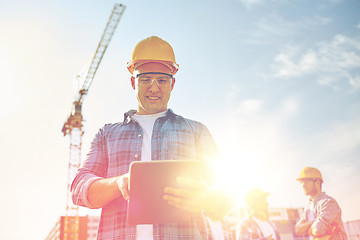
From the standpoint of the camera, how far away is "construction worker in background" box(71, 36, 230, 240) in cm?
201

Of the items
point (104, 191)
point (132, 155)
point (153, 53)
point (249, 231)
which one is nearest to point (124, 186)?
point (104, 191)

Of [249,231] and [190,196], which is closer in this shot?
[190,196]

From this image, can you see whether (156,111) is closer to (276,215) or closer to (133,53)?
(133,53)

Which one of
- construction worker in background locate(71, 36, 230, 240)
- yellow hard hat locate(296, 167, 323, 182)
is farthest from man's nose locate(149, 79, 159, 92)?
yellow hard hat locate(296, 167, 323, 182)

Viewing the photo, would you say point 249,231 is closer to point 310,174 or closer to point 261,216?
point 261,216

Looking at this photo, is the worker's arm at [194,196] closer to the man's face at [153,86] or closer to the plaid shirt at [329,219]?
the man's face at [153,86]

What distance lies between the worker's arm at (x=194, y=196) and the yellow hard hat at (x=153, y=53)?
3.46 ft

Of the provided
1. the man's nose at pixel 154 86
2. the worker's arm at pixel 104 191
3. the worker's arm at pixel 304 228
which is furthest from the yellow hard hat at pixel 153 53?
the worker's arm at pixel 304 228

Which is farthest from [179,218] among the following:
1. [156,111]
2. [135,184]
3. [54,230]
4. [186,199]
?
[54,230]

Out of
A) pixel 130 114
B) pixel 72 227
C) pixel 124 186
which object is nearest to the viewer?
pixel 124 186

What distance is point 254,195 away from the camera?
771 centimetres

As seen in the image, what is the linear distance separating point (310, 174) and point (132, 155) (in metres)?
6.28

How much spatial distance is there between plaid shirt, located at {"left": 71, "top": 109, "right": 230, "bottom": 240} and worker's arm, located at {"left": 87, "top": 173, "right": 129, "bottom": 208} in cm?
4

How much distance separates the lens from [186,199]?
1644 millimetres
